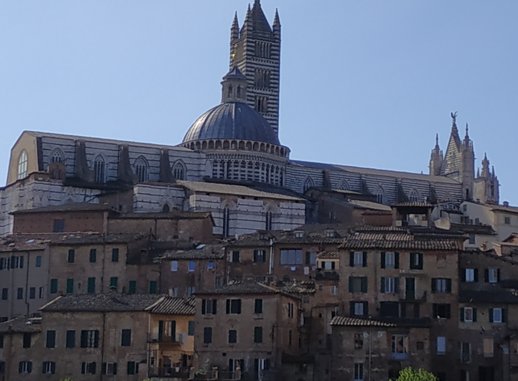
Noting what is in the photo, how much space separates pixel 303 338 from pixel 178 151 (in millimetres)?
37185

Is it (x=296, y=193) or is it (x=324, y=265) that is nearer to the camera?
(x=324, y=265)

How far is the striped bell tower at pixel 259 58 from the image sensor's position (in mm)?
114250

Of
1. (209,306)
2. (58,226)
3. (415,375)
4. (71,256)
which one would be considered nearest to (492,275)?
(415,375)

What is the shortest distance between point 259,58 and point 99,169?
32537mm

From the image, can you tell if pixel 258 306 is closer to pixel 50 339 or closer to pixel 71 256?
pixel 50 339

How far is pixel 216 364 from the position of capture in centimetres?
5178

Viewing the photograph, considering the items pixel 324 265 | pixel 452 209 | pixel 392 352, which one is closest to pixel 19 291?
pixel 324 265

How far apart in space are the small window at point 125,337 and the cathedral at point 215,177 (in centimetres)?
2132

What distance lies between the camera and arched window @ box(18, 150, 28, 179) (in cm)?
8594

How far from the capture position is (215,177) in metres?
89.4

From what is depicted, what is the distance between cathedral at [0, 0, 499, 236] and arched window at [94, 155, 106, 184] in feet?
0.22

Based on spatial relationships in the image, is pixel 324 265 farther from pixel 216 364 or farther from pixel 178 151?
pixel 178 151

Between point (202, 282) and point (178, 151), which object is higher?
point (178, 151)

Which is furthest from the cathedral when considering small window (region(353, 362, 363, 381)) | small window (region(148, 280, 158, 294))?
small window (region(353, 362, 363, 381))
